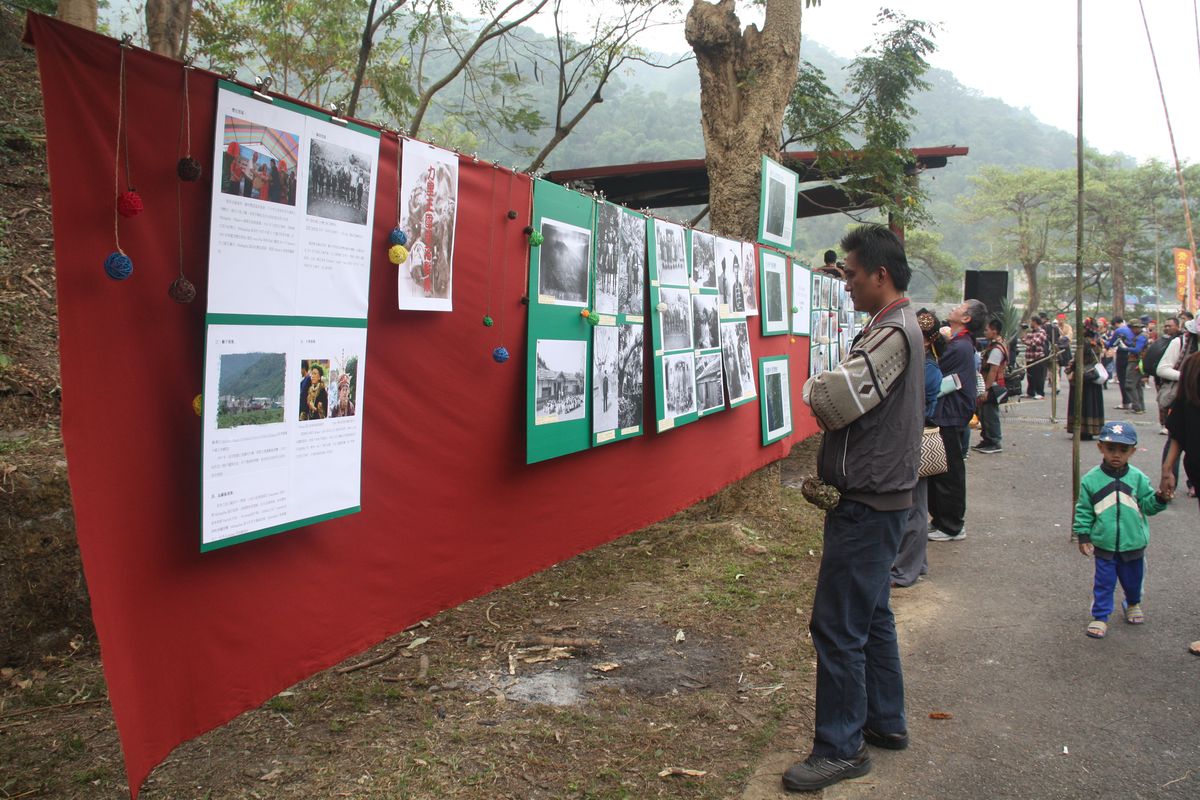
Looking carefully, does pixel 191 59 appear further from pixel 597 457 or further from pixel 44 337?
pixel 44 337

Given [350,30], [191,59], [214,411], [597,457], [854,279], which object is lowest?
[597,457]

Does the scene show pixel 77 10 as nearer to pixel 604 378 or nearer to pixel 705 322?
pixel 705 322

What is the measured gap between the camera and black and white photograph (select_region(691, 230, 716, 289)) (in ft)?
17.6

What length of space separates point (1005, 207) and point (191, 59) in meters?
59.9

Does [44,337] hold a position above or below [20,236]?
below

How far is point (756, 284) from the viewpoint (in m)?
6.51

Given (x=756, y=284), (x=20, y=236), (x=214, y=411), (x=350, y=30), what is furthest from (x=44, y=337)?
(x=350, y=30)

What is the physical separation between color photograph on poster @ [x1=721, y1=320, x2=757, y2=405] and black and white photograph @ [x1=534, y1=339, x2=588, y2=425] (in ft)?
5.98

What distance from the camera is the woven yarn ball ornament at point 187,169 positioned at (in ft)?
7.54

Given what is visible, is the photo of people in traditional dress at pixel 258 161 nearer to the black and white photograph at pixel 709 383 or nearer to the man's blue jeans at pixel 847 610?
the man's blue jeans at pixel 847 610

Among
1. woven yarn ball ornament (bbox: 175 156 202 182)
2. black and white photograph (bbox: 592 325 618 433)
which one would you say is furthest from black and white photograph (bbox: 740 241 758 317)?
woven yarn ball ornament (bbox: 175 156 202 182)

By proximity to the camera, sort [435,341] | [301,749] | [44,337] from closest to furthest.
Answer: [301,749]
[435,341]
[44,337]

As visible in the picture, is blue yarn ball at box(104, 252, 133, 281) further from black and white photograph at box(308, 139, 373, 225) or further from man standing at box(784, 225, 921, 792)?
man standing at box(784, 225, 921, 792)

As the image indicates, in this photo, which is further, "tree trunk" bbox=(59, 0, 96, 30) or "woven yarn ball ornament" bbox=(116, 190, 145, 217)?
"tree trunk" bbox=(59, 0, 96, 30)
